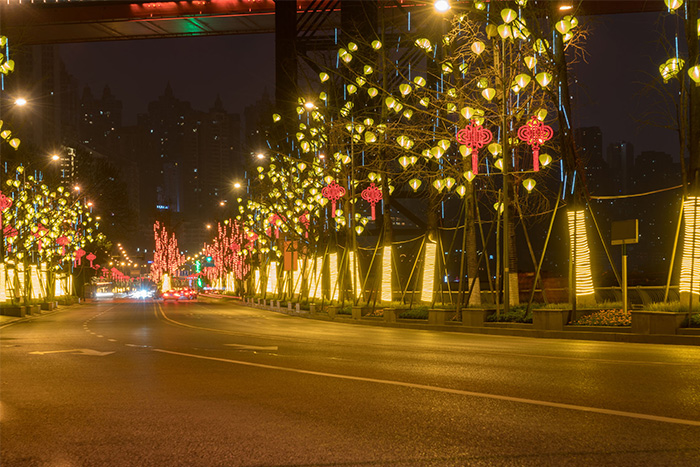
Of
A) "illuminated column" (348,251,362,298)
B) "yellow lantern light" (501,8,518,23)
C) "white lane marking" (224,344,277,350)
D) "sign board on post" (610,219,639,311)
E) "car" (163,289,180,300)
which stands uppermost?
"yellow lantern light" (501,8,518,23)

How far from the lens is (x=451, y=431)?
6527 millimetres

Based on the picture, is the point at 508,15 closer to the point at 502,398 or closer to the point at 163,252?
the point at 502,398

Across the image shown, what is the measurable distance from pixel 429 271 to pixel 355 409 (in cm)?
2218

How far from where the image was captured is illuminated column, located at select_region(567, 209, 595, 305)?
21.8 m

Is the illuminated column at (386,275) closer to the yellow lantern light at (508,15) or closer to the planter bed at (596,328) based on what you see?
the planter bed at (596,328)

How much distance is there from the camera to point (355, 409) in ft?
25.3

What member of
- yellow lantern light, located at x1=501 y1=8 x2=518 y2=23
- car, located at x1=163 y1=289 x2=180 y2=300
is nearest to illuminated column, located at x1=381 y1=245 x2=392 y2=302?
yellow lantern light, located at x1=501 y1=8 x2=518 y2=23

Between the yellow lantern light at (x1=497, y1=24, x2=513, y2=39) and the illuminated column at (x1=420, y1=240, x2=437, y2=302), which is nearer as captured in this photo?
the yellow lantern light at (x1=497, y1=24, x2=513, y2=39)

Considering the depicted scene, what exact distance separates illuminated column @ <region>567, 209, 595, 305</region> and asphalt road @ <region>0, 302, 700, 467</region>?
8.23 m

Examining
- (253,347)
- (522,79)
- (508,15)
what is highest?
(508,15)

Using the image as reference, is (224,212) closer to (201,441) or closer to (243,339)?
(243,339)

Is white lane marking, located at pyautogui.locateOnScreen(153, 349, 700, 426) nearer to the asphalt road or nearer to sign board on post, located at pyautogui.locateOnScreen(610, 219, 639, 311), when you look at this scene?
the asphalt road

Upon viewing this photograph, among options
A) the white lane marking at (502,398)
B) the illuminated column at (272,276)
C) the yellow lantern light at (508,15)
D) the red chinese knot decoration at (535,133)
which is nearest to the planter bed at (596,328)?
the red chinese knot decoration at (535,133)

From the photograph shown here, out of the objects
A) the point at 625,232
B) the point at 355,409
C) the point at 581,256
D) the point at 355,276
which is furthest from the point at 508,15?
the point at 355,276
